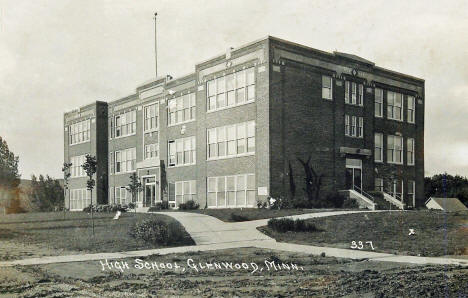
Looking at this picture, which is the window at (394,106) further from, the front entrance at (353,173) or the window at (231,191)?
the window at (231,191)

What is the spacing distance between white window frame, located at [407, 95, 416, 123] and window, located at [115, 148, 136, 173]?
2409 cm

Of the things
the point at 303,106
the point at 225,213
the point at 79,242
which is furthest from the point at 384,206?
the point at 79,242

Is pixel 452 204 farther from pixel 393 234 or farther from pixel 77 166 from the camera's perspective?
pixel 77 166

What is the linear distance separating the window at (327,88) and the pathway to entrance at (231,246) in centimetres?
1246

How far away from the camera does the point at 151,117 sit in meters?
42.8

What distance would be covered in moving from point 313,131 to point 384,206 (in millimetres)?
6610

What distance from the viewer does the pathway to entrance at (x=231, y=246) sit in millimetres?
12648

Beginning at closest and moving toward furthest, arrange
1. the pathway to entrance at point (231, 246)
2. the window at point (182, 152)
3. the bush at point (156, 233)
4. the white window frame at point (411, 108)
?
the pathway to entrance at point (231, 246) → the bush at point (156, 233) → the window at point (182, 152) → the white window frame at point (411, 108)

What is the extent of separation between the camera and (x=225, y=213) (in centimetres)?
2705

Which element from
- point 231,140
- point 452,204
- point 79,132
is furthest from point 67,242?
point 452,204

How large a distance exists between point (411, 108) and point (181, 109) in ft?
61.5

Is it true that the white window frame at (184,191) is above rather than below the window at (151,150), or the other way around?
below

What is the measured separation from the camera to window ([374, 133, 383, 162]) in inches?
1486

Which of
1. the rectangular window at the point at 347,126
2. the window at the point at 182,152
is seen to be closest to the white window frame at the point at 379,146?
the rectangular window at the point at 347,126
